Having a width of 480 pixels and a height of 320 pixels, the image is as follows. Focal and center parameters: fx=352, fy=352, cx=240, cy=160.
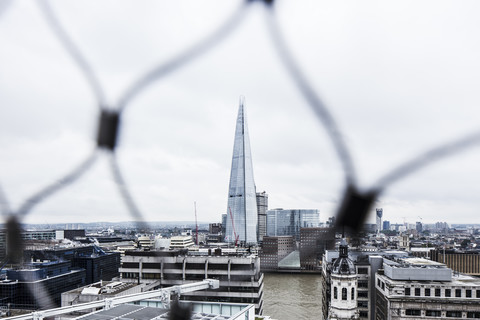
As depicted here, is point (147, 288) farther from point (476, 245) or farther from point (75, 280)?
point (476, 245)

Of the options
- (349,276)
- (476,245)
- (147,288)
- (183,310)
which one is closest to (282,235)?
(183,310)

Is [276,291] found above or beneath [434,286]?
beneath

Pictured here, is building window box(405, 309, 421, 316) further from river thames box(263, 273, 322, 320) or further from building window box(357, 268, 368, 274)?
river thames box(263, 273, 322, 320)

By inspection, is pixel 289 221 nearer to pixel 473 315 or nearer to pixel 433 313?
pixel 433 313

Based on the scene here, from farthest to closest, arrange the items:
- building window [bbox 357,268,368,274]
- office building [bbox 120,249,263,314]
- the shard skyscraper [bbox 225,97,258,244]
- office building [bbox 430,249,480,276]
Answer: office building [bbox 430,249,480,276] < office building [bbox 120,249,263,314] < building window [bbox 357,268,368,274] < the shard skyscraper [bbox 225,97,258,244]

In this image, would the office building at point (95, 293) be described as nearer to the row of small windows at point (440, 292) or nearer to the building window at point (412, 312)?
the building window at point (412, 312)

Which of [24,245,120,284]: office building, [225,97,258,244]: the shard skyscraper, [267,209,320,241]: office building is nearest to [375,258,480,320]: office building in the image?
[225,97,258,244]: the shard skyscraper

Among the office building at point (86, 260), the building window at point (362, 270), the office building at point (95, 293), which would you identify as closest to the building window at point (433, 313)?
the building window at point (362, 270)
